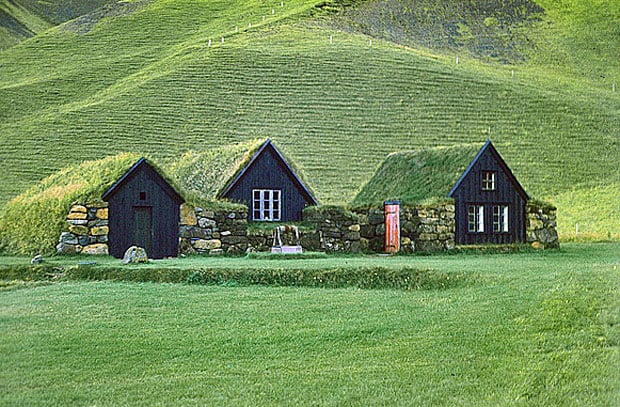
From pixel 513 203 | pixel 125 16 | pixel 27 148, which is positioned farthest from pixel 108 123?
pixel 125 16

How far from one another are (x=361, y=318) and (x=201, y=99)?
67.7 metres

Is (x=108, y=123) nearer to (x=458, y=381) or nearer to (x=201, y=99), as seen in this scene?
(x=201, y=99)

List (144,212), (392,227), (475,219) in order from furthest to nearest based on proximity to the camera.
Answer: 1. (475,219)
2. (392,227)
3. (144,212)

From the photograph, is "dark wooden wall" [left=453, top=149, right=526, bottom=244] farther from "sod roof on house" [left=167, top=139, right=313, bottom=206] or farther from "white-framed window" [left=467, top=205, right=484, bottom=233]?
"sod roof on house" [left=167, top=139, right=313, bottom=206]

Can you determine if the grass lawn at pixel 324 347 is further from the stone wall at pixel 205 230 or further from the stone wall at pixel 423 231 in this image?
the stone wall at pixel 423 231

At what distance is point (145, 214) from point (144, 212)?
0.28ft

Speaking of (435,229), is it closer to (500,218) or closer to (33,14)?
(500,218)

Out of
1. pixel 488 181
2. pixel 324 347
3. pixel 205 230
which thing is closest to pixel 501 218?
pixel 488 181

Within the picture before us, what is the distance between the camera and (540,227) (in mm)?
38500

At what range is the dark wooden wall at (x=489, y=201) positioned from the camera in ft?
120

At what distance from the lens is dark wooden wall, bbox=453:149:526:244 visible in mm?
36625

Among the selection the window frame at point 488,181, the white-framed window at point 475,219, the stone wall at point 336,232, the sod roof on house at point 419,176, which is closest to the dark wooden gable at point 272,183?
the stone wall at point 336,232

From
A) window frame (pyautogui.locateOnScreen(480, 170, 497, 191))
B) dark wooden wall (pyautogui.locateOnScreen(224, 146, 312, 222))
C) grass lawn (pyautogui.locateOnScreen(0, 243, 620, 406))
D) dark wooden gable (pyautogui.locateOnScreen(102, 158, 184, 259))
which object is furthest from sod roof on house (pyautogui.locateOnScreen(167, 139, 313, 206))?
grass lawn (pyautogui.locateOnScreen(0, 243, 620, 406))

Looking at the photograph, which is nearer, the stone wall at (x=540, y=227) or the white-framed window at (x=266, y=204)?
the white-framed window at (x=266, y=204)
